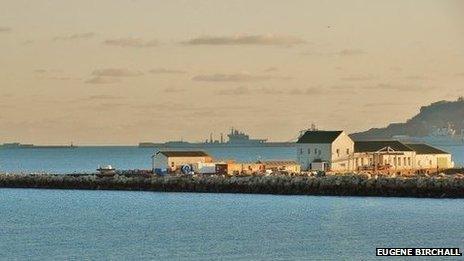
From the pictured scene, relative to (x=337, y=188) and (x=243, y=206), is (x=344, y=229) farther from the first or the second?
(x=337, y=188)

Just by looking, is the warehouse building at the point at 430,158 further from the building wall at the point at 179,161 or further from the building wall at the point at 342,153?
the building wall at the point at 179,161

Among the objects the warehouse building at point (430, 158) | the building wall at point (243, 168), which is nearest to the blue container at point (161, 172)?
the building wall at point (243, 168)

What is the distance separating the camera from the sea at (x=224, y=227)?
55188mm

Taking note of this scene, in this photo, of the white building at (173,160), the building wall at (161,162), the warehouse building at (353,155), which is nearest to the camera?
the warehouse building at (353,155)

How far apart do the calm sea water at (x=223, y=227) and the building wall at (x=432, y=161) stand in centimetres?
2315

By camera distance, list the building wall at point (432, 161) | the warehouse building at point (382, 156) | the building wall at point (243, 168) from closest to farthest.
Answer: the building wall at point (243, 168)
the warehouse building at point (382, 156)
the building wall at point (432, 161)

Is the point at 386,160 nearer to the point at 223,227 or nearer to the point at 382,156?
the point at 382,156

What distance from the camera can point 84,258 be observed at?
174 ft

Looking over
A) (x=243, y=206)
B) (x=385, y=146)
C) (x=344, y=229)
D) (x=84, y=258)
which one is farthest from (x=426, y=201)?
(x=84, y=258)

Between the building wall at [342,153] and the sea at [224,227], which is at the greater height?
the building wall at [342,153]

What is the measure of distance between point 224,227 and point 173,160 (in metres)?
41.2

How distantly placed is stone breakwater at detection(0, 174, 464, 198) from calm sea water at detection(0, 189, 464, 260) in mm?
2012

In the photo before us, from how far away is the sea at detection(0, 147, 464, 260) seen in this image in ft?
181

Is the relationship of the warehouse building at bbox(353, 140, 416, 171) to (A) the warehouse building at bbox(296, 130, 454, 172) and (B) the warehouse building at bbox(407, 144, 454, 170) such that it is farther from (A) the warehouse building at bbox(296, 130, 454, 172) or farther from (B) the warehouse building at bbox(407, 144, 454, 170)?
(B) the warehouse building at bbox(407, 144, 454, 170)
